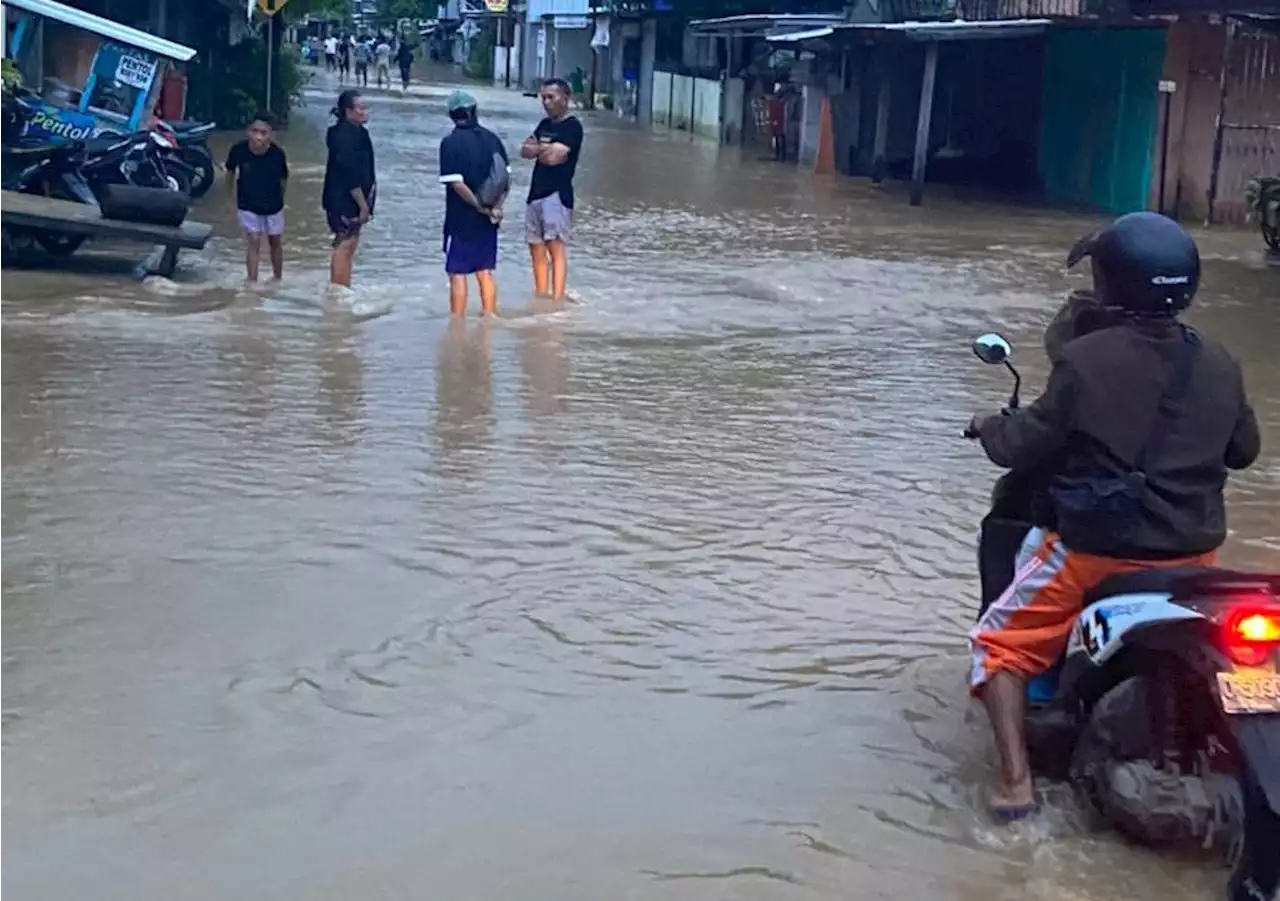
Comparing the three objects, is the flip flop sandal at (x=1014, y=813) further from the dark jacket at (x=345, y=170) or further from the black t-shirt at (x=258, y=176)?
the black t-shirt at (x=258, y=176)

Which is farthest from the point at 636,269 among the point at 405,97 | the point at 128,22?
the point at 405,97

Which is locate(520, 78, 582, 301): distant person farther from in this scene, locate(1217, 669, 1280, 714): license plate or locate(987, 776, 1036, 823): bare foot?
locate(1217, 669, 1280, 714): license plate

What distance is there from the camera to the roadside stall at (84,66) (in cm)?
1617

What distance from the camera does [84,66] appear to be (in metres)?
16.9

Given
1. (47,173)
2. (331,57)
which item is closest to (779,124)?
(47,173)

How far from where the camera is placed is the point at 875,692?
5492 mm

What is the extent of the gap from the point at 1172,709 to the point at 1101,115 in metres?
20.9

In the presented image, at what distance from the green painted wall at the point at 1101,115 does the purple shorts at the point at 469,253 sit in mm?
12585

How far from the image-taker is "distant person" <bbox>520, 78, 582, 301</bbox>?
12.2 meters

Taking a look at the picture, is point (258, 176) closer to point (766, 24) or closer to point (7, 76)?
point (7, 76)

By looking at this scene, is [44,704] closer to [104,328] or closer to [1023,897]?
[1023,897]

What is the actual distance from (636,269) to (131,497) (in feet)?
27.0

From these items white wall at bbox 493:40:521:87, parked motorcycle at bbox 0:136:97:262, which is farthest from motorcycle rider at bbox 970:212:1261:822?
white wall at bbox 493:40:521:87

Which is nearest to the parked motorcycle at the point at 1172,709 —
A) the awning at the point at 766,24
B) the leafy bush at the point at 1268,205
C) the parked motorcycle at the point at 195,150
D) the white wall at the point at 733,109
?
the leafy bush at the point at 1268,205
